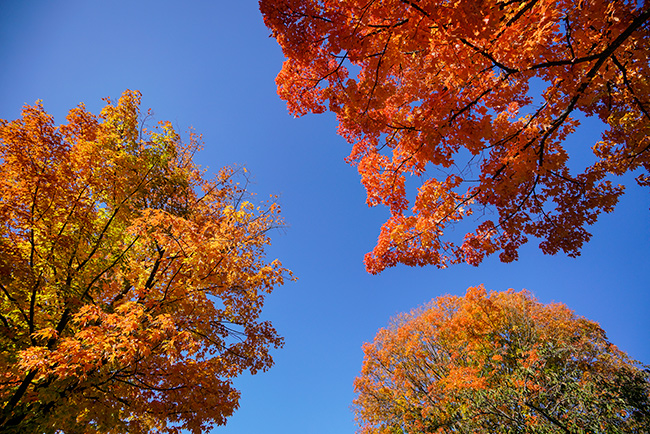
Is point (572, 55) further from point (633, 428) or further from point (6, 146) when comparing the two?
point (6, 146)

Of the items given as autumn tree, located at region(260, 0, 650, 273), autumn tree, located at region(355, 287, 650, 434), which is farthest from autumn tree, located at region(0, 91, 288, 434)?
autumn tree, located at region(355, 287, 650, 434)

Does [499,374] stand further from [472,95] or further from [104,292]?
[104,292]

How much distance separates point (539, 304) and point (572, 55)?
17.7 m

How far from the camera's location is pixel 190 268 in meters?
4.79

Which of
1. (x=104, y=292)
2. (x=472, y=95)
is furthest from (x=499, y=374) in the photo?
(x=104, y=292)

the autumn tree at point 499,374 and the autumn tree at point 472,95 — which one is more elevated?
the autumn tree at point 472,95

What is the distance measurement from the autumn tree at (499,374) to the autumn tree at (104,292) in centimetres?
727

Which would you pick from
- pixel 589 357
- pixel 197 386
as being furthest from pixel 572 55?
pixel 589 357

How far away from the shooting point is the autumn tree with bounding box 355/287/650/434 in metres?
5.91

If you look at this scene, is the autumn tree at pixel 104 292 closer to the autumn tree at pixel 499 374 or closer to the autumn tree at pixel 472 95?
the autumn tree at pixel 472 95

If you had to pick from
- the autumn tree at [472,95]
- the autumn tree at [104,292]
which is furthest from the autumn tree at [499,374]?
the autumn tree at [104,292]

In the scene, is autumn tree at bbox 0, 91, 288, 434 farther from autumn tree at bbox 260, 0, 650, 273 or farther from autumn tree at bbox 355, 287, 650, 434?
autumn tree at bbox 355, 287, 650, 434

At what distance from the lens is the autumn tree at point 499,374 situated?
19.4 feet

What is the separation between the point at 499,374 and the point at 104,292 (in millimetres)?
14149
